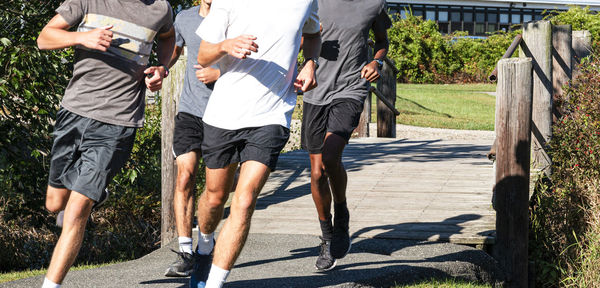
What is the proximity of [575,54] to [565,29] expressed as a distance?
0.93 m

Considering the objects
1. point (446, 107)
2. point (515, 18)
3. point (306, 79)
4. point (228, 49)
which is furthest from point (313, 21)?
point (515, 18)

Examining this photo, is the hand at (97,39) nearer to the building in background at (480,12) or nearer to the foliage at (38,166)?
the foliage at (38,166)

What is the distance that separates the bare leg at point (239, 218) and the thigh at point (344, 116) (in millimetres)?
1405

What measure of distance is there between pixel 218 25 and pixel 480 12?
147 feet

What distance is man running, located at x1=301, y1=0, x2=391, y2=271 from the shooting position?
5423 mm

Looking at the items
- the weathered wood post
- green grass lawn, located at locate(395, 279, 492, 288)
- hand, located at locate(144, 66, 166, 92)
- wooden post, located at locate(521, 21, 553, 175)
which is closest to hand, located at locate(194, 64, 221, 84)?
hand, located at locate(144, 66, 166, 92)

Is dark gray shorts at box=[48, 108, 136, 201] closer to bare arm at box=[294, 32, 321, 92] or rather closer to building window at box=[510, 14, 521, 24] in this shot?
bare arm at box=[294, 32, 321, 92]

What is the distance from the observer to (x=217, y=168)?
14.0 ft

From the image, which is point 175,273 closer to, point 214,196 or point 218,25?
point 214,196

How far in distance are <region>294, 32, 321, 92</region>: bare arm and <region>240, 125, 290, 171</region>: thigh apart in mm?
318

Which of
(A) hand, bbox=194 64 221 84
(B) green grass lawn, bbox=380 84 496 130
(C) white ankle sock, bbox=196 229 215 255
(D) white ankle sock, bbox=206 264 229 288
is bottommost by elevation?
(B) green grass lawn, bbox=380 84 496 130

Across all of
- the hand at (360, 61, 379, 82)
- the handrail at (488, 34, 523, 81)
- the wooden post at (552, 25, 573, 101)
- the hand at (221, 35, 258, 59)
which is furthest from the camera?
the wooden post at (552, 25, 573, 101)

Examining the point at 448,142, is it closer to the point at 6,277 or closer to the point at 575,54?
the point at 575,54

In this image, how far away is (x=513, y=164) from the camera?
6.37m
